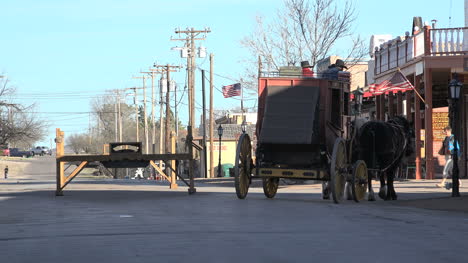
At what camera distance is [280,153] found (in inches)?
820

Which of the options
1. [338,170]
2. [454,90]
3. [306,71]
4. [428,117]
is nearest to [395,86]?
[428,117]

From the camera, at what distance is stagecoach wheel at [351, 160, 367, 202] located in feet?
65.5

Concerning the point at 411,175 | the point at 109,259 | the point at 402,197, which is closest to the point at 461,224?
the point at 109,259

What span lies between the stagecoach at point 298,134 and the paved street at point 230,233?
1718 mm

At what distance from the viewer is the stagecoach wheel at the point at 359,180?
19953mm

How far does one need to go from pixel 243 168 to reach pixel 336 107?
8.85 ft

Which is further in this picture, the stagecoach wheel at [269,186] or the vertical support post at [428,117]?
the vertical support post at [428,117]

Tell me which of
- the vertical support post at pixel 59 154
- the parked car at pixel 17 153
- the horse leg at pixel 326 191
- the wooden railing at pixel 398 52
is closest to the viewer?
the horse leg at pixel 326 191

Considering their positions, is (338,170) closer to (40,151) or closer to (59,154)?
(59,154)

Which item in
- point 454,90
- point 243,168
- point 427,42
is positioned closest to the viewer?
point 243,168

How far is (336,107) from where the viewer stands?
2120cm

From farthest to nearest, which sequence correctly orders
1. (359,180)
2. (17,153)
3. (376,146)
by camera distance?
(17,153) → (376,146) → (359,180)

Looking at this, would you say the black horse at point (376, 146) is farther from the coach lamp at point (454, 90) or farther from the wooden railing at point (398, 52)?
the wooden railing at point (398, 52)

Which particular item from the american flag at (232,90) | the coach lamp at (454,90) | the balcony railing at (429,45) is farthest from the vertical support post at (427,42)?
the american flag at (232,90)
